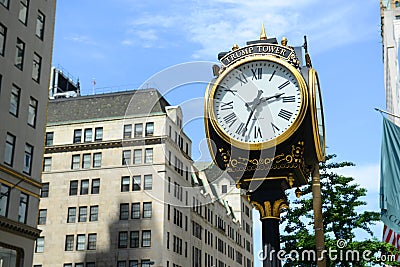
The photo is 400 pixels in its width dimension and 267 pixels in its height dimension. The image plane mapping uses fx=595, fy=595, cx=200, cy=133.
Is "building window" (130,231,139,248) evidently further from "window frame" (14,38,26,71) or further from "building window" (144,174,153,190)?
"window frame" (14,38,26,71)

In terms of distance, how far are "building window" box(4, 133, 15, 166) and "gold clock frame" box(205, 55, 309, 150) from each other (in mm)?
32519

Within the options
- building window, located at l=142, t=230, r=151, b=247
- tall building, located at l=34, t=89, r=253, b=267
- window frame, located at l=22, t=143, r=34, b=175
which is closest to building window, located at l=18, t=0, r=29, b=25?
window frame, located at l=22, t=143, r=34, b=175

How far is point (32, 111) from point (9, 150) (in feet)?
15.5

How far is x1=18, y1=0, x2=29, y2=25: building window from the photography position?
41.2m

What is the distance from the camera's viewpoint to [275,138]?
7379 millimetres

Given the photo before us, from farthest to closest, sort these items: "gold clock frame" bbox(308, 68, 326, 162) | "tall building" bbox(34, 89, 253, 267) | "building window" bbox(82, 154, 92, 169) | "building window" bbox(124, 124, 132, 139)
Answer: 1. "building window" bbox(82, 154, 92, 169)
2. "building window" bbox(124, 124, 132, 139)
3. "tall building" bbox(34, 89, 253, 267)
4. "gold clock frame" bbox(308, 68, 326, 162)

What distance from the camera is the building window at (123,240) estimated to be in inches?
2574

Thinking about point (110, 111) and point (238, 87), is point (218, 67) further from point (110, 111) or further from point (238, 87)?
point (110, 111)

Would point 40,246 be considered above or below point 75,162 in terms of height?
below

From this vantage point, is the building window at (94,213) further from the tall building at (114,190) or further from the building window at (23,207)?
the building window at (23,207)

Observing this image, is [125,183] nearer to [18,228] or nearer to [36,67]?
[36,67]

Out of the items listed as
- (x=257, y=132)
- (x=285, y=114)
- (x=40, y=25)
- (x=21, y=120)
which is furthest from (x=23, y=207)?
(x=285, y=114)

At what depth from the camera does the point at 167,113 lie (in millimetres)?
68375

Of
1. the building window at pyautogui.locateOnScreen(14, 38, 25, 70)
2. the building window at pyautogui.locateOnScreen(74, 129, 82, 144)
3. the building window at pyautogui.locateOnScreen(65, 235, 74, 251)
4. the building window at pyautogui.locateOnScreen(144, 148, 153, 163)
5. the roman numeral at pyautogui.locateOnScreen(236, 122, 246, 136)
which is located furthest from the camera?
the building window at pyautogui.locateOnScreen(74, 129, 82, 144)
